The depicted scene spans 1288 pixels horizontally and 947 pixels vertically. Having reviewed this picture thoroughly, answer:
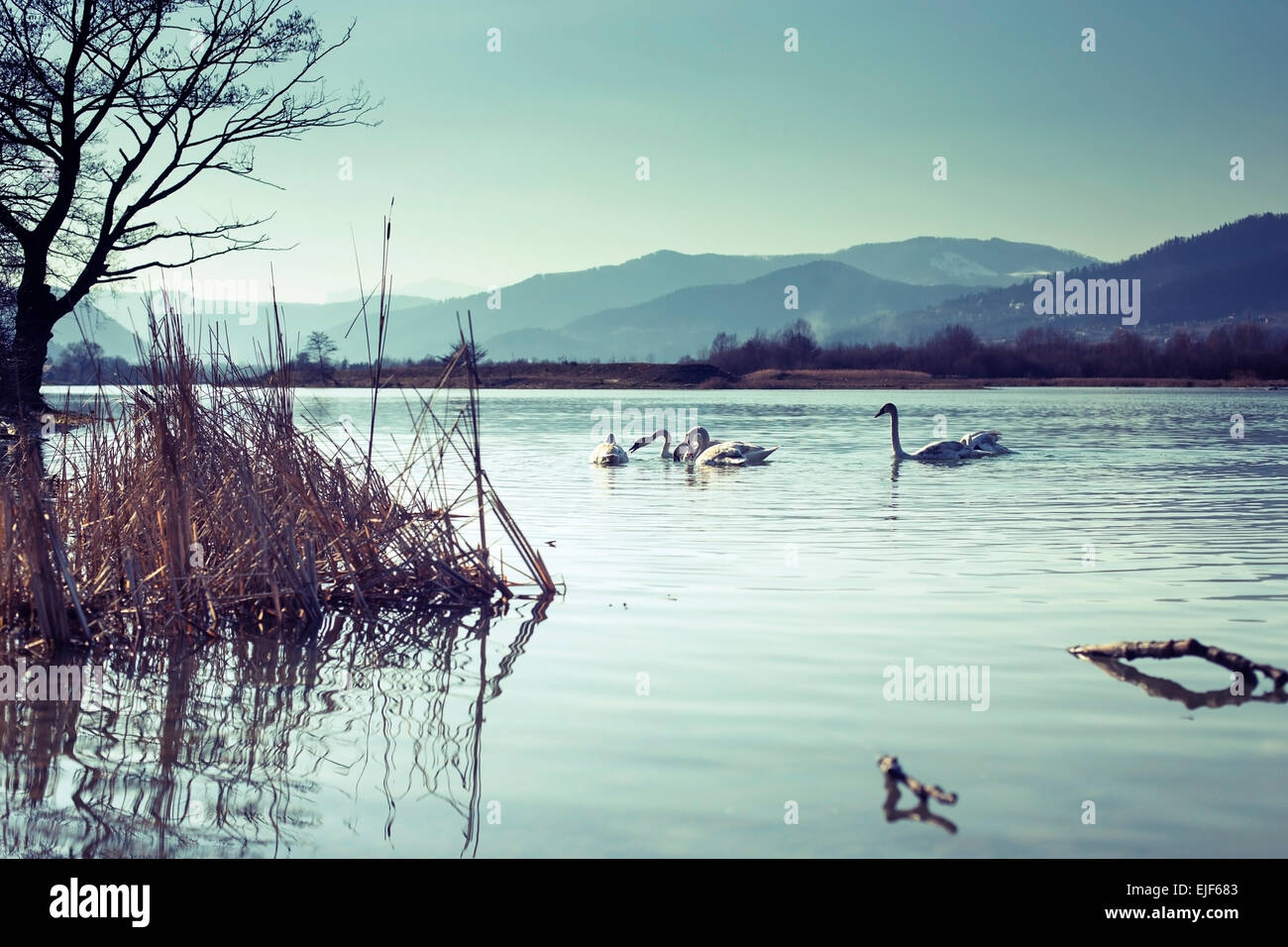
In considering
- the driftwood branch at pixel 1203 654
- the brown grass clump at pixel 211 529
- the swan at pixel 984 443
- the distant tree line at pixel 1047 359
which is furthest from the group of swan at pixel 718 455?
the distant tree line at pixel 1047 359

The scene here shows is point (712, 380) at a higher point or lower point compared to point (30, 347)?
higher

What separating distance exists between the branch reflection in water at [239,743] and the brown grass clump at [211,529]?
1.39 ft

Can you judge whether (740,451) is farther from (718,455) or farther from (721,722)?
(721,722)

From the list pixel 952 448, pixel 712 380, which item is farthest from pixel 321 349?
pixel 712 380

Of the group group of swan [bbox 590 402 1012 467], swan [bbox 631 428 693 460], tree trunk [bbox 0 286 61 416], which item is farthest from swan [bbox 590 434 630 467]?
tree trunk [bbox 0 286 61 416]

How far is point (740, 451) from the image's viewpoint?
21984 millimetres

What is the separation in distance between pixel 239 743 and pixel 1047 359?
355 ft

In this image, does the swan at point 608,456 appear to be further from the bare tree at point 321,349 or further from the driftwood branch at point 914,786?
the driftwood branch at point 914,786

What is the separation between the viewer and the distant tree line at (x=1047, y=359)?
94.8 meters

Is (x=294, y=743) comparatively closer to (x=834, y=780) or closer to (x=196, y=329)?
(x=834, y=780)

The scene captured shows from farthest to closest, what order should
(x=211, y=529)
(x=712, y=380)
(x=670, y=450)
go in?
1. (x=712, y=380)
2. (x=670, y=450)
3. (x=211, y=529)

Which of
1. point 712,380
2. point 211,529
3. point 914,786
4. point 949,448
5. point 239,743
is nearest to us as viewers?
point 914,786

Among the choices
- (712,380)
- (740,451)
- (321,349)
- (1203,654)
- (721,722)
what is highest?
(712,380)

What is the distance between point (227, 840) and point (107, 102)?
19.8 meters
